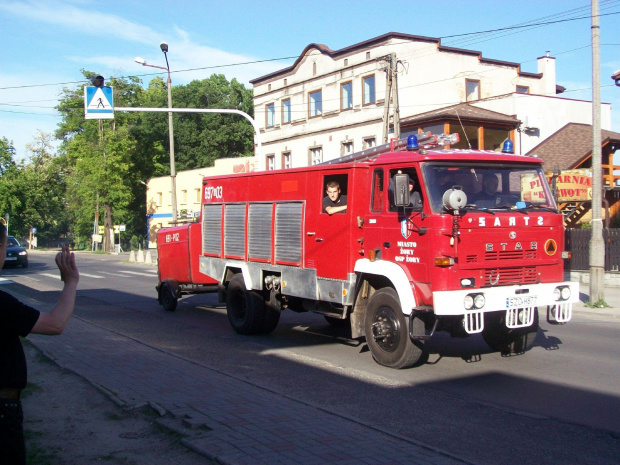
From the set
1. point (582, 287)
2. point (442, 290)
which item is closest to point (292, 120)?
point (582, 287)

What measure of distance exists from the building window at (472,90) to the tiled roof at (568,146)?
21.0 ft

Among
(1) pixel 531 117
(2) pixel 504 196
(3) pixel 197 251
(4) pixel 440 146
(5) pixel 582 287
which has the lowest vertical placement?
(5) pixel 582 287

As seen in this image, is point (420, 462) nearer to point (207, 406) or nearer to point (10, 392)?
point (207, 406)

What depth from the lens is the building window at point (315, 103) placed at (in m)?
38.3

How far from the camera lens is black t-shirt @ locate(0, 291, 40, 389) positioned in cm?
303

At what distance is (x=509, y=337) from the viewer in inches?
359

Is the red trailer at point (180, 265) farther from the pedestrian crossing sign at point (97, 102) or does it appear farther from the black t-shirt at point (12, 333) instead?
the black t-shirt at point (12, 333)

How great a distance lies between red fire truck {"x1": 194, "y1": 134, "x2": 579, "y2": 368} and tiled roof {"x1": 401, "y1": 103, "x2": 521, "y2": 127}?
19085mm

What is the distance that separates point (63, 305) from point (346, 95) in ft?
112

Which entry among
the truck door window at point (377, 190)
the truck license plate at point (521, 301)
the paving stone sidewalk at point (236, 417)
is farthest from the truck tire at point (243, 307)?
the truck license plate at point (521, 301)

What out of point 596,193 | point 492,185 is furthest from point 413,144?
point 596,193

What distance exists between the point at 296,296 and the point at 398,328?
2370 mm

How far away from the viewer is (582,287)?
19484 millimetres

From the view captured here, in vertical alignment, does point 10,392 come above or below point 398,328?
above
